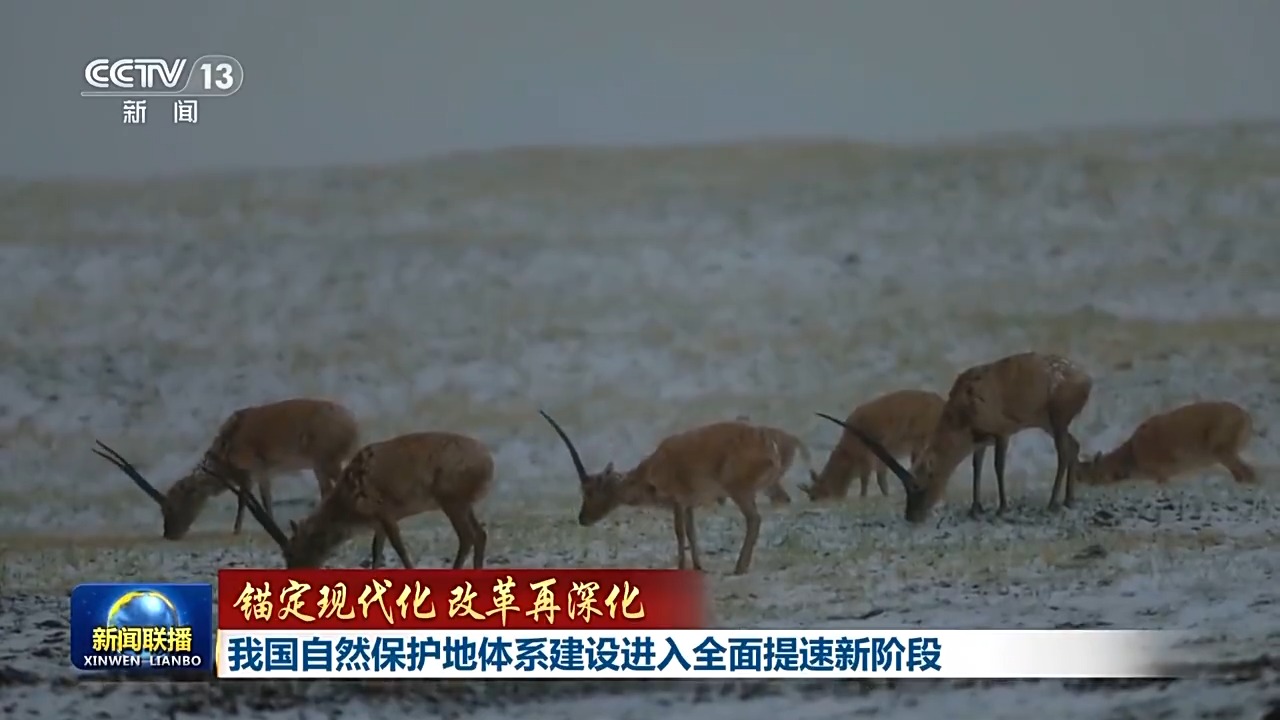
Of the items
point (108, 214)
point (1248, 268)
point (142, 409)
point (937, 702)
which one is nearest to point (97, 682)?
point (142, 409)

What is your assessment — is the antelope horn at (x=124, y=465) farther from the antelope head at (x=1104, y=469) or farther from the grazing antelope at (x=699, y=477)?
the antelope head at (x=1104, y=469)

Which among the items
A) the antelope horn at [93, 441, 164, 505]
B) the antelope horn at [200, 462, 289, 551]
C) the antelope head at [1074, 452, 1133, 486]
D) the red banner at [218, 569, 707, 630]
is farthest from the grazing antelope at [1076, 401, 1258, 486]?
the antelope horn at [93, 441, 164, 505]

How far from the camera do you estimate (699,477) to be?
9.07 feet

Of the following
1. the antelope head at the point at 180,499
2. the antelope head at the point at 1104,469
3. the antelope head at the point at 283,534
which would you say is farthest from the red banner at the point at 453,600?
the antelope head at the point at 1104,469

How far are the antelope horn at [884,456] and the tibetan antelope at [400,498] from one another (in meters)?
0.72

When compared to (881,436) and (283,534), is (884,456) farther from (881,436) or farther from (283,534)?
(283,534)

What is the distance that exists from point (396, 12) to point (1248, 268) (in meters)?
1.82

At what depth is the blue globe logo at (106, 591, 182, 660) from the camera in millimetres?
2736

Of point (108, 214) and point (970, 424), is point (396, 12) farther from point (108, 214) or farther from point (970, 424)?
point (970, 424)

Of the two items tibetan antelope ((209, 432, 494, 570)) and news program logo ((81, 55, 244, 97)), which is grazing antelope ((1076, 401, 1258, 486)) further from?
news program logo ((81, 55, 244, 97))

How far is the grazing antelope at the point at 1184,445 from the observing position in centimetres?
278

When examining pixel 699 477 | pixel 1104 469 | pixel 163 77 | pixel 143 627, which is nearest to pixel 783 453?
pixel 699 477

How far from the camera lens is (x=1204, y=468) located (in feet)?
9.11

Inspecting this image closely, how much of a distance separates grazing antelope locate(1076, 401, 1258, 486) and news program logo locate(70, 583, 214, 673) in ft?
6.02
